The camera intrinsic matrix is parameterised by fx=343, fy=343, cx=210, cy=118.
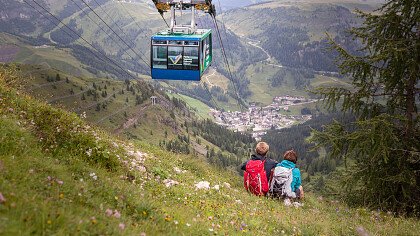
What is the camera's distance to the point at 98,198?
6.24m

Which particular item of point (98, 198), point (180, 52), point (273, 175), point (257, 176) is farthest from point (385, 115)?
point (180, 52)

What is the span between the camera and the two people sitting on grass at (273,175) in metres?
11.7

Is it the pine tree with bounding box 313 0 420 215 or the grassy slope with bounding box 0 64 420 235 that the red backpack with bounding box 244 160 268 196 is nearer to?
the grassy slope with bounding box 0 64 420 235

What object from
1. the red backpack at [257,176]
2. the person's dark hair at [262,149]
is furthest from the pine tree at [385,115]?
the red backpack at [257,176]

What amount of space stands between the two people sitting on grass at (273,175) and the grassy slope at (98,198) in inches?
36.5

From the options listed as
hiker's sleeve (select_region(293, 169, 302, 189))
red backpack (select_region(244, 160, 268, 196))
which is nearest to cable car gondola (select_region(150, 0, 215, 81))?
red backpack (select_region(244, 160, 268, 196))

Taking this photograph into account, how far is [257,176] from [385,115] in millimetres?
5493

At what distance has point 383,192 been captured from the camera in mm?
13570

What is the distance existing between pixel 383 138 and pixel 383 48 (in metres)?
3.94

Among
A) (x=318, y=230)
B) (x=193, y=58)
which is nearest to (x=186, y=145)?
(x=193, y=58)

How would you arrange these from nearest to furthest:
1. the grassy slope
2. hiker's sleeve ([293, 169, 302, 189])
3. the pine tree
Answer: the grassy slope
hiker's sleeve ([293, 169, 302, 189])
the pine tree

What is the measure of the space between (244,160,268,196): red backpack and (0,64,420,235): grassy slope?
104 cm

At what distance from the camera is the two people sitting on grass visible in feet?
38.5

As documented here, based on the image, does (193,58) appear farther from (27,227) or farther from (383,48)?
(27,227)
